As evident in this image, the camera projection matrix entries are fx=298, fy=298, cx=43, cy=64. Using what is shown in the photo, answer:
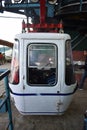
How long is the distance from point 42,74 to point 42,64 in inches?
8.8

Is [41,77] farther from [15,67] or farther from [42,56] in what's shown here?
[15,67]

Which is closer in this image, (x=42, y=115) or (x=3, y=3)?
(x=42, y=115)

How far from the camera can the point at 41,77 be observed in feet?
21.5

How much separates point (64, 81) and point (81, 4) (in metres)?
2.90

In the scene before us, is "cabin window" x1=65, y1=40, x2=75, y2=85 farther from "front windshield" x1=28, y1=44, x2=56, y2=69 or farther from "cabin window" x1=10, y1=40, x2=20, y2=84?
"cabin window" x1=10, y1=40, x2=20, y2=84

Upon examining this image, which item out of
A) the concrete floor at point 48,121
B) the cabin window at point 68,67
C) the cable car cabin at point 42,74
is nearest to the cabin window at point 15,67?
the cable car cabin at point 42,74

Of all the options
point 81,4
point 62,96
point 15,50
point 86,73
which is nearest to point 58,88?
point 62,96

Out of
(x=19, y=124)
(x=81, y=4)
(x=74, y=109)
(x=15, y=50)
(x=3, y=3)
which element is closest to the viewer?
(x=19, y=124)

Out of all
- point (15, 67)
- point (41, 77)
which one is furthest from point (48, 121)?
point (15, 67)

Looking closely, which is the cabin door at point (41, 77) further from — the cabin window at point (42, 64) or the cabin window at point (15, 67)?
the cabin window at point (15, 67)

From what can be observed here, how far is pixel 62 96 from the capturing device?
21.0 ft

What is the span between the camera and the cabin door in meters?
6.38

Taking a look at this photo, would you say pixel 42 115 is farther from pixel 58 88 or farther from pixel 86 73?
pixel 86 73

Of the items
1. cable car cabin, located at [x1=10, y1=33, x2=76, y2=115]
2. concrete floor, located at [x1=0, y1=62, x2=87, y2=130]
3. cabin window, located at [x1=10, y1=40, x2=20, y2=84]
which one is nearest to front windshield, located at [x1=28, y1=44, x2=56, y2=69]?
cable car cabin, located at [x1=10, y1=33, x2=76, y2=115]
